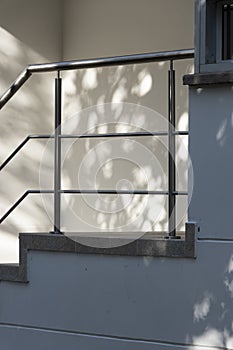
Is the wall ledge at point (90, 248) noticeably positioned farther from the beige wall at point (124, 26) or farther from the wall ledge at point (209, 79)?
the beige wall at point (124, 26)

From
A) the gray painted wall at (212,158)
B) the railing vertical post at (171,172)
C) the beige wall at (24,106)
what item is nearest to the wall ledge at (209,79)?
the gray painted wall at (212,158)

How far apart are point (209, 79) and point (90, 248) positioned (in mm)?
1240

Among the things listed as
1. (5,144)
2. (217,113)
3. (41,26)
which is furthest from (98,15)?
(217,113)

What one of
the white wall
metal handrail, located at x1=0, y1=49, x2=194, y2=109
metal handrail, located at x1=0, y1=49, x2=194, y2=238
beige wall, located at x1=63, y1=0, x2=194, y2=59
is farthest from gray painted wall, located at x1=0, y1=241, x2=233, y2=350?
beige wall, located at x1=63, y1=0, x2=194, y2=59

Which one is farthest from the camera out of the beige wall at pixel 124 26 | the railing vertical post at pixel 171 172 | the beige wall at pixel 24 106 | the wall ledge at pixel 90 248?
the beige wall at pixel 24 106

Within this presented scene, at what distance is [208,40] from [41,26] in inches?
114

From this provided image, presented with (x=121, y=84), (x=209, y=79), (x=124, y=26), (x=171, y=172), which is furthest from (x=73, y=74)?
(x=209, y=79)

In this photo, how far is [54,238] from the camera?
18.9ft

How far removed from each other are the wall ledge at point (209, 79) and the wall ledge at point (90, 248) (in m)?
0.79

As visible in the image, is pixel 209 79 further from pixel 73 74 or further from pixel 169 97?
pixel 73 74

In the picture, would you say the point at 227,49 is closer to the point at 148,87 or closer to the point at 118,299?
the point at 118,299

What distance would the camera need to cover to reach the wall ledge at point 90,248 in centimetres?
521

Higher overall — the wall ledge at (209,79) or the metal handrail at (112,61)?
the metal handrail at (112,61)

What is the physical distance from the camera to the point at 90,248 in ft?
18.4
